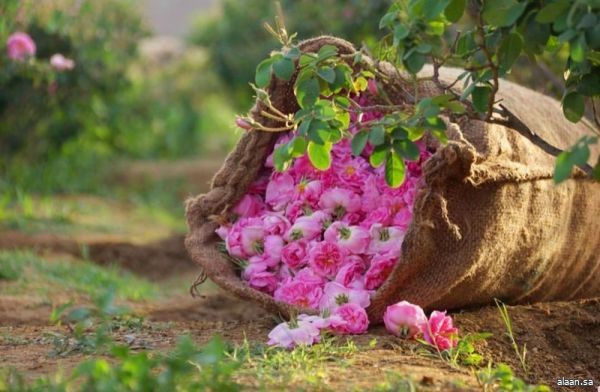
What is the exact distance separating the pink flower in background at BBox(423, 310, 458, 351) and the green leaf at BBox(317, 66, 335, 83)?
70 cm

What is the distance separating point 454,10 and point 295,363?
919 mm

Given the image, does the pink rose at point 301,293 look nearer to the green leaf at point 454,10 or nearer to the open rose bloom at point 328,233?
the open rose bloom at point 328,233

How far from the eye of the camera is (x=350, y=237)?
3.14 meters

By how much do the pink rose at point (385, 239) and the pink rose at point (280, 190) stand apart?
31cm

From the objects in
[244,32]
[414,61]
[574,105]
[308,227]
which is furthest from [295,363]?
[244,32]

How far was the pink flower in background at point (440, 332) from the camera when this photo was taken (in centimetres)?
293

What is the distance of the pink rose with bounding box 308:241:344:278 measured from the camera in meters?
3.16

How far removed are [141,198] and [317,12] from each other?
1.98 m

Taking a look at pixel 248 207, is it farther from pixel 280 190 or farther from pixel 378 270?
pixel 378 270

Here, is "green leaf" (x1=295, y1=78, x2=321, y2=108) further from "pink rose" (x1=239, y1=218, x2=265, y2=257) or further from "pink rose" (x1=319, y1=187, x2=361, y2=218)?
"pink rose" (x1=239, y1=218, x2=265, y2=257)

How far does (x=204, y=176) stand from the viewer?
914 centimetres

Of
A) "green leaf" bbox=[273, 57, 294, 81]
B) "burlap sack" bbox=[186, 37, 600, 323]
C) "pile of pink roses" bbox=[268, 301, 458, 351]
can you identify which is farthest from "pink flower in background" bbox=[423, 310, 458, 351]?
"green leaf" bbox=[273, 57, 294, 81]

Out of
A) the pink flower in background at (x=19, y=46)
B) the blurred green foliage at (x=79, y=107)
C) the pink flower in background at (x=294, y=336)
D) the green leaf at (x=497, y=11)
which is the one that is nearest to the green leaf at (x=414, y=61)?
the green leaf at (x=497, y=11)

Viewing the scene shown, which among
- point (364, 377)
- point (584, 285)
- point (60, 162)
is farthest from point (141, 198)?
point (364, 377)
